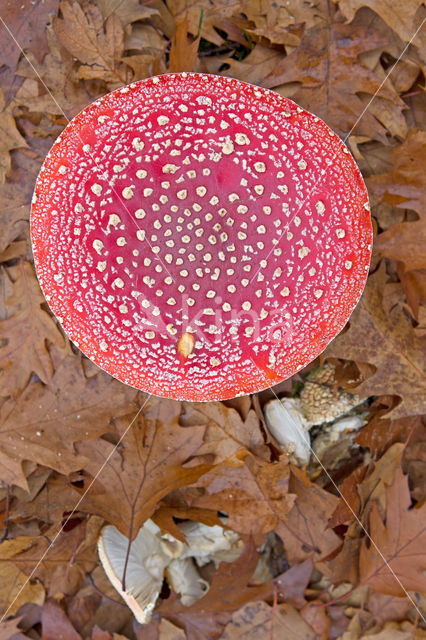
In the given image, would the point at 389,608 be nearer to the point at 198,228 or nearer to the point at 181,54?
the point at 198,228

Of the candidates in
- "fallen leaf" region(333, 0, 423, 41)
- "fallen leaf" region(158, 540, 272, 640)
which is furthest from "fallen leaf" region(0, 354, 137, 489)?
"fallen leaf" region(333, 0, 423, 41)

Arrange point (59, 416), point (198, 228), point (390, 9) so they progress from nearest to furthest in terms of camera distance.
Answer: point (198, 228)
point (390, 9)
point (59, 416)

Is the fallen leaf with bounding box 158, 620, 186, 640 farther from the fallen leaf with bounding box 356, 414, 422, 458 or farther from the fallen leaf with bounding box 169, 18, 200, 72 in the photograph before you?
the fallen leaf with bounding box 169, 18, 200, 72

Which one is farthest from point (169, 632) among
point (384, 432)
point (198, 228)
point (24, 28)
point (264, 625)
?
point (24, 28)

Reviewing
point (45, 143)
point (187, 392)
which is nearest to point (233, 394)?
point (187, 392)

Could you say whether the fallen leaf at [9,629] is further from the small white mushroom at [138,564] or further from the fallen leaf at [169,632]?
the fallen leaf at [169,632]

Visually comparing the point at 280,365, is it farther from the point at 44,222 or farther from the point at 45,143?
the point at 45,143

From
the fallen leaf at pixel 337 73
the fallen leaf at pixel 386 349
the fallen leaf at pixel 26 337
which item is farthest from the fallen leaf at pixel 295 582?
the fallen leaf at pixel 337 73

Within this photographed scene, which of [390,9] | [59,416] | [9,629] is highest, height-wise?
[390,9]
